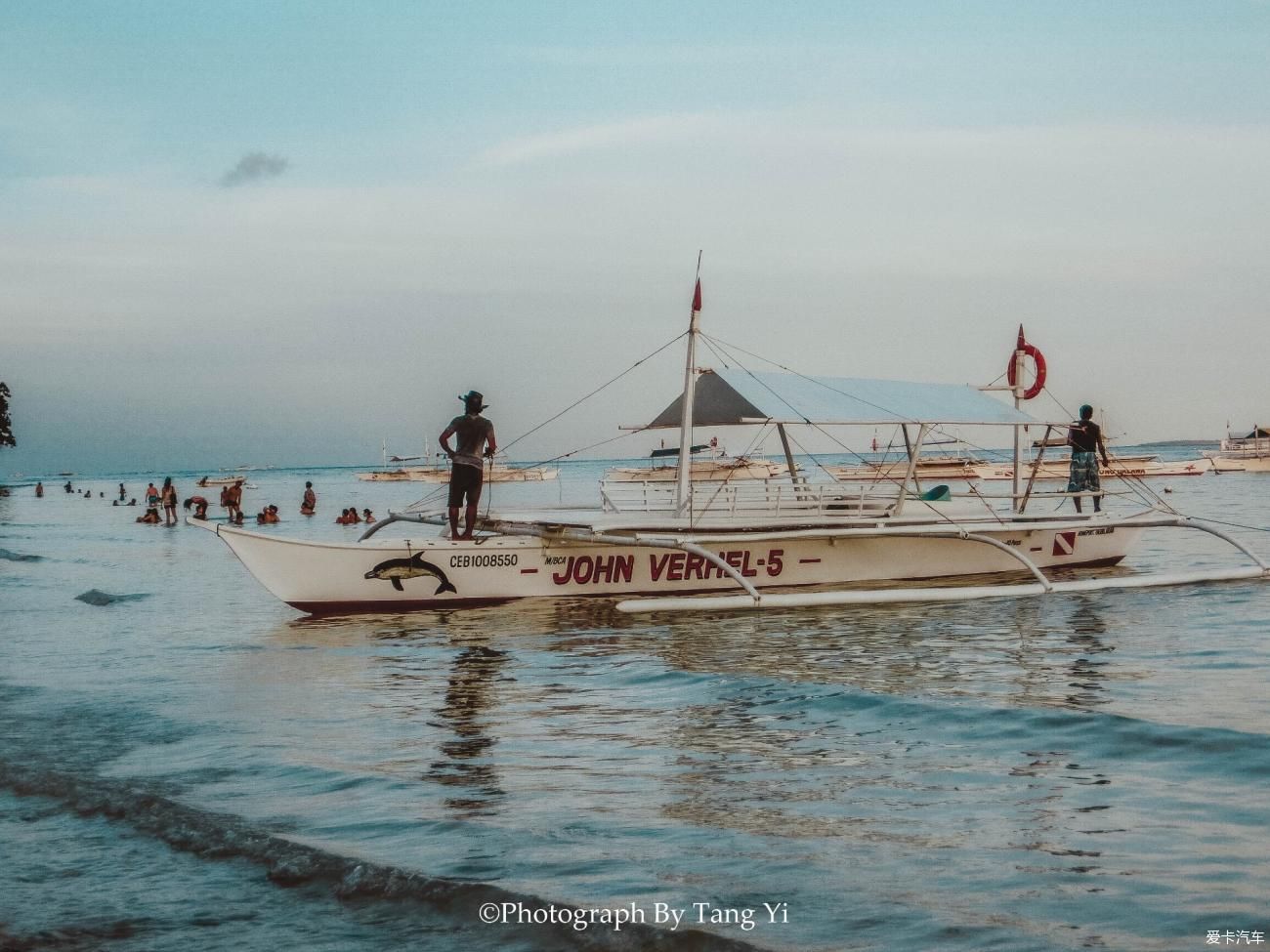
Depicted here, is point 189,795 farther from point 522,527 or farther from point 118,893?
point 522,527

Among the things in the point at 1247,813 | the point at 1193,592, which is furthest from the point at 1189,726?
the point at 1193,592

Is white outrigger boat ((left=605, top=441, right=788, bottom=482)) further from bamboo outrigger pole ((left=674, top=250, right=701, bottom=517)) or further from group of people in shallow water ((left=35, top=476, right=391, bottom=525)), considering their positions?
group of people in shallow water ((left=35, top=476, right=391, bottom=525))

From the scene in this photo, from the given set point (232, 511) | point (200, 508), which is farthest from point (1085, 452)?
point (232, 511)

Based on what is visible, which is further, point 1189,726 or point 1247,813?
point 1189,726

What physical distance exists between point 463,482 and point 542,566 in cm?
179

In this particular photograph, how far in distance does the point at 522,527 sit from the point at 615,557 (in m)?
1.45

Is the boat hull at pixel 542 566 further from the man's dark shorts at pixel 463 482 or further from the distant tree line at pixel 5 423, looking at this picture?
the distant tree line at pixel 5 423

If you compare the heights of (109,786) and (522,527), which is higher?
(522,527)

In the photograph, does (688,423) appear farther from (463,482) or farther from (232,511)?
(232,511)

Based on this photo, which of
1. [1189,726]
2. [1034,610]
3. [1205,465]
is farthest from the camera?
[1205,465]

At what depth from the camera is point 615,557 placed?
17875 millimetres

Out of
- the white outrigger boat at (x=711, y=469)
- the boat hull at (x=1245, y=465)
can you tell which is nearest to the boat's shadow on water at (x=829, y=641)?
the white outrigger boat at (x=711, y=469)

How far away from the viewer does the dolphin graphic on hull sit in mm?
16766

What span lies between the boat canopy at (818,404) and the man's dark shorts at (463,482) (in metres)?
3.43
